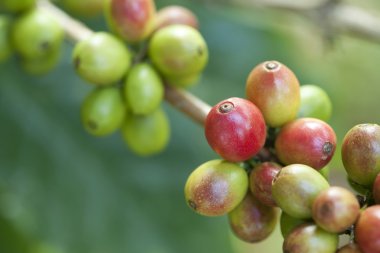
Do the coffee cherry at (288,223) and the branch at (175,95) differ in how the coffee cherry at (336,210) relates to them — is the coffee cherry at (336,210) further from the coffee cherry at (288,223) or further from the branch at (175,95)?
the branch at (175,95)

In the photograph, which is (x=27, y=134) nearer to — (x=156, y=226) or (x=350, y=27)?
(x=156, y=226)

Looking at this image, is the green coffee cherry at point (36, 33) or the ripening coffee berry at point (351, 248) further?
the green coffee cherry at point (36, 33)

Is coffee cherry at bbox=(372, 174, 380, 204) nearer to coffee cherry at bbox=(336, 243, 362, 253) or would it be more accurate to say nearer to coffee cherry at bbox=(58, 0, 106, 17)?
coffee cherry at bbox=(336, 243, 362, 253)

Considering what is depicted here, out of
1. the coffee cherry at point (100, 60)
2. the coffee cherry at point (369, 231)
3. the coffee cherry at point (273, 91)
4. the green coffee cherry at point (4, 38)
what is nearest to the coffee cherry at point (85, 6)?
the green coffee cherry at point (4, 38)

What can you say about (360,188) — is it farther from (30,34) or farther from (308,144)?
(30,34)

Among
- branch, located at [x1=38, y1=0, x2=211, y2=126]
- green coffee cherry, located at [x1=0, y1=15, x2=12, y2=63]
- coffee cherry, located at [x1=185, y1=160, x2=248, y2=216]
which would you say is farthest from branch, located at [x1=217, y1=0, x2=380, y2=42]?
coffee cherry, located at [x1=185, y1=160, x2=248, y2=216]

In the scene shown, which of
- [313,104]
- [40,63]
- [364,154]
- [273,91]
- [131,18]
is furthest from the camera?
[40,63]

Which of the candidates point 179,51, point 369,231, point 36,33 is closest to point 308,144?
point 369,231
